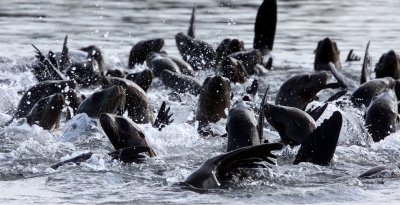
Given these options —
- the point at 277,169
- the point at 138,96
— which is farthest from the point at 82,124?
the point at 277,169

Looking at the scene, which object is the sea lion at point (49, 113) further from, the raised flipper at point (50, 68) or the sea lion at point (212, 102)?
the raised flipper at point (50, 68)

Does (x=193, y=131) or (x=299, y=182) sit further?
(x=193, y=131)

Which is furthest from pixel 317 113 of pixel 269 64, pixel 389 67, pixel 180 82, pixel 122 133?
pixel 269 64

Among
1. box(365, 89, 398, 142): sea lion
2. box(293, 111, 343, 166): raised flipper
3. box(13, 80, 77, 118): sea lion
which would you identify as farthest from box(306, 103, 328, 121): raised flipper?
box(13, 80, 77, 118): sea lion

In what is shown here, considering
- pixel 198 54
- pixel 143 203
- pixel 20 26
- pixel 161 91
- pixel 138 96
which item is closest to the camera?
pixel 143 203

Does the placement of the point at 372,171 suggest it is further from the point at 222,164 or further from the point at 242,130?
the point at 222,164

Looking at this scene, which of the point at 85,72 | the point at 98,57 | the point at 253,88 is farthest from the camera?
the point at 98,57

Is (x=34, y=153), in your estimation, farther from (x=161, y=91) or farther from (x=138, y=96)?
(x=161, y=91)

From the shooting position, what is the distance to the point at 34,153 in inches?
368

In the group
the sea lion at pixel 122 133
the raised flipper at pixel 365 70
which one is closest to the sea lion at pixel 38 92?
the sea lion at pixel 122 133

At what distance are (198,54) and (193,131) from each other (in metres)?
4.97

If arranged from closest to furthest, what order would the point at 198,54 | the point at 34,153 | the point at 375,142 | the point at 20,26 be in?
the point at 34,153 → the point at 375,142 → the point at 198,54 → the point at 20,26

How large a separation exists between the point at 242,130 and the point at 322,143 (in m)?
0.63

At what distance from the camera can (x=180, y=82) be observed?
13.1 m
